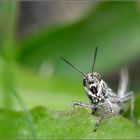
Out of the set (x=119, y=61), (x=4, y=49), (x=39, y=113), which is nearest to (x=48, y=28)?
(x=119, y=61)

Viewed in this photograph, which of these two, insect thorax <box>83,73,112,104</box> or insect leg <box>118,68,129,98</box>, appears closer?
insect thorax <box>83,73,112,104</box>

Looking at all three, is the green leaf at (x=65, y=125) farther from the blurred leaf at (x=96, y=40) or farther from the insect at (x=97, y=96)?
the blurred leaf at (x=96, y=40)

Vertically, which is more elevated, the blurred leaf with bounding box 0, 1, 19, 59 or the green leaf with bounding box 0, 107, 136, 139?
the blurred leaf with bounding box 0, 1, 19, 59

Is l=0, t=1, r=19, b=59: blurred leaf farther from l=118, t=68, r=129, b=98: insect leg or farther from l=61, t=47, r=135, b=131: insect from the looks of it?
l=118, t=68, r=129, b=98: insect leg

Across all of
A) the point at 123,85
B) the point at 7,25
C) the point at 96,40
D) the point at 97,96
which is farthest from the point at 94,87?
the point at 96,40

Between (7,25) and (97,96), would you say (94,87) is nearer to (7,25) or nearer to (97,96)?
(97,96)

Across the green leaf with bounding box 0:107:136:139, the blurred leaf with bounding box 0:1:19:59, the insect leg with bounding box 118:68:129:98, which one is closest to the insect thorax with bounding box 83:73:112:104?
the blurred leaf with bounding box 0:1:19:59
